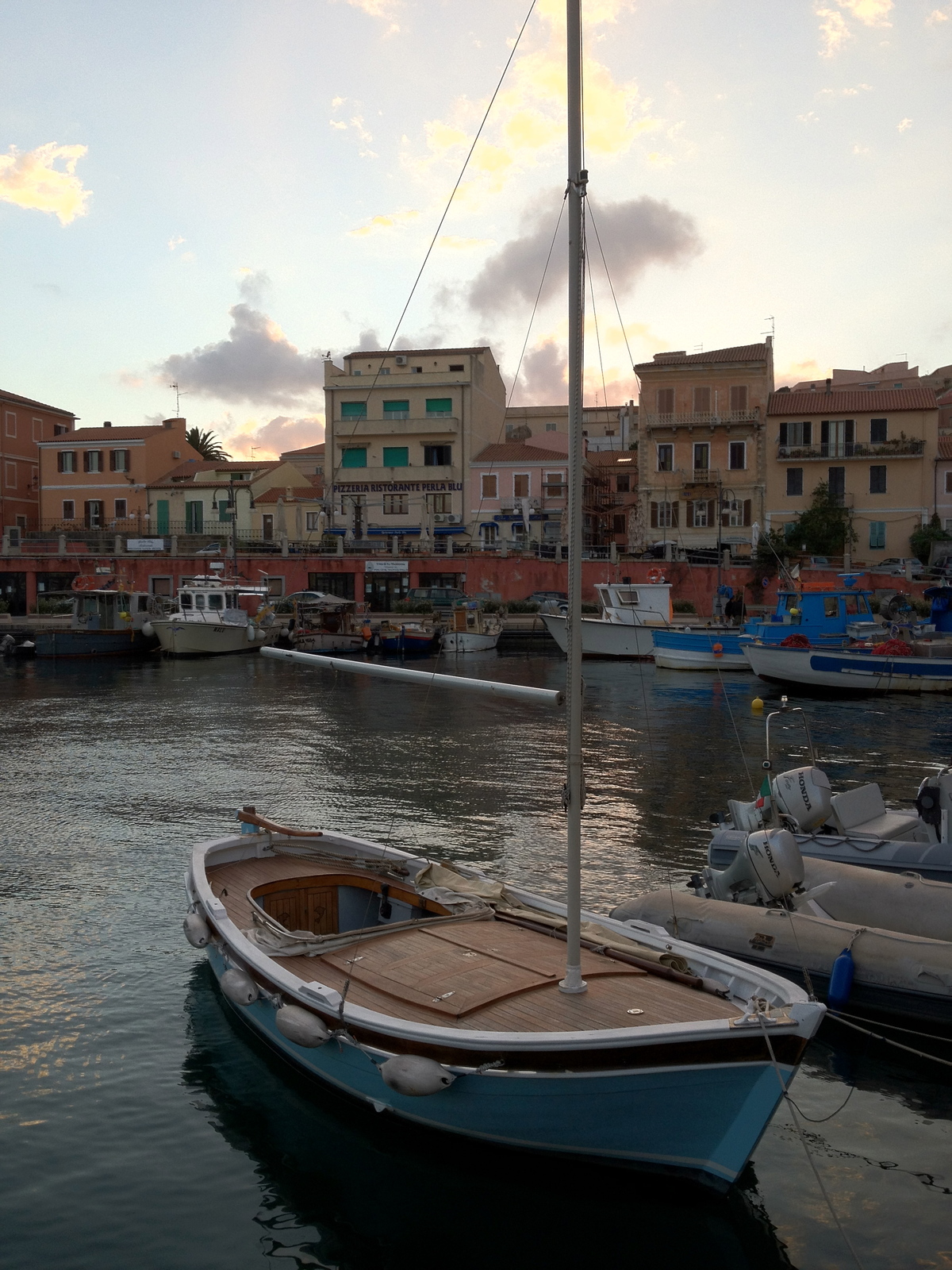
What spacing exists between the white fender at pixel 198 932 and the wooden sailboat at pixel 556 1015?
0.9 inches

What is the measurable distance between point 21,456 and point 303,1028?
73263mm

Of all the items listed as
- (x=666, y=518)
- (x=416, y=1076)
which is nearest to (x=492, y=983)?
(x=416, y=1076)

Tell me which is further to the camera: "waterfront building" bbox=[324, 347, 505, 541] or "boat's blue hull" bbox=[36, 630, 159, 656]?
"waterfront building" bbox=[324, 347, 505, 541]

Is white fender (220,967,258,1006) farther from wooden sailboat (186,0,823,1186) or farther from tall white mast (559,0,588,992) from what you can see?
tall white mast (559,0,588,992)

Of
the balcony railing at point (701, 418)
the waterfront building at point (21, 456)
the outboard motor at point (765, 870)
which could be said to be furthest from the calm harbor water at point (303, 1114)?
the waterfront building at point (21, 456)

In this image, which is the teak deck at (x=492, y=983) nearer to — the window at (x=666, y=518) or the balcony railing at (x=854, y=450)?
the window at (x=666, y=518)

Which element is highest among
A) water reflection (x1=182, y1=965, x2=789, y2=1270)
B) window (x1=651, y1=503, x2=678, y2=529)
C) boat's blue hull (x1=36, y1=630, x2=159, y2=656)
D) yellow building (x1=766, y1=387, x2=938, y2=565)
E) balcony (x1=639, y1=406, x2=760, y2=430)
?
balcony (x1=639, y1=406, x2=760, y2=430)

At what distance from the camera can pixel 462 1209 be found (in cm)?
666

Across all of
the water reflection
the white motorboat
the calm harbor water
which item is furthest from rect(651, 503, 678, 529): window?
the water reflection

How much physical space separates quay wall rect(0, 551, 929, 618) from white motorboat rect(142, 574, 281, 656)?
7826mm

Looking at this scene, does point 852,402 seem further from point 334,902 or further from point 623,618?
point 334,902

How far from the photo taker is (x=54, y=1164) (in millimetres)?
7270

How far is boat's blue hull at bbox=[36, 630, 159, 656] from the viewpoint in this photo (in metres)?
46.0

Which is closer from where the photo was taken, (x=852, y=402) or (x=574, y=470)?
(x=574, y=470)
